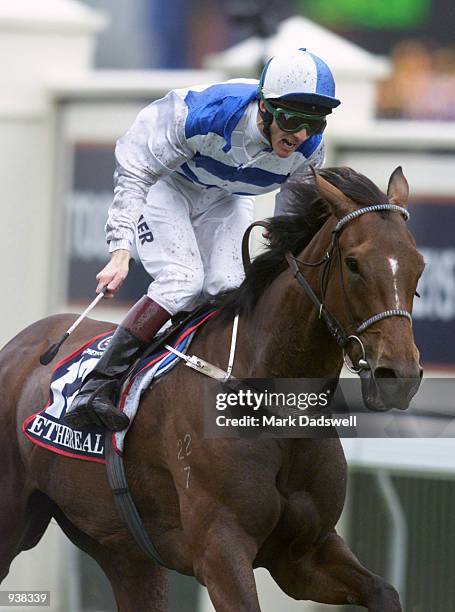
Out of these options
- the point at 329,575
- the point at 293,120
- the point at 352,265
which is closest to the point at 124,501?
the point at 329,575

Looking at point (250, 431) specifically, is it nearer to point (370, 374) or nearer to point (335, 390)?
point (335, 390)

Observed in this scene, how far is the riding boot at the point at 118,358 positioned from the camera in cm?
508

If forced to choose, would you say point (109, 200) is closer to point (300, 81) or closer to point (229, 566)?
point (300, 81)

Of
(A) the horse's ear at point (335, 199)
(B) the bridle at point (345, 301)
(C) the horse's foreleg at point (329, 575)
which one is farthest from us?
(C) the horse's foreleg at point (329, 575)

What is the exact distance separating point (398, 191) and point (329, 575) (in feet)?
4.33

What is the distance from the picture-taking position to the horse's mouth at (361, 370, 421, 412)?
4.04m

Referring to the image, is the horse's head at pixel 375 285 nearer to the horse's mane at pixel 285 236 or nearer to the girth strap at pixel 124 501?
the horse's mane at pixel 285 236

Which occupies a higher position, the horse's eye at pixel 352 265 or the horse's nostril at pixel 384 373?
the horse's eye at pixel 352 265

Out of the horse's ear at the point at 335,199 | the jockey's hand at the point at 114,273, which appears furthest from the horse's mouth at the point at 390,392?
the jockey's hand at the point at 114,273

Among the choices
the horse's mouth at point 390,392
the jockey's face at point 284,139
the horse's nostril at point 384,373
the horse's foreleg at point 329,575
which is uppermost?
the jockey's face at point 284,139

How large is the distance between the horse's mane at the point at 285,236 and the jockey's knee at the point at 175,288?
0.20 meters

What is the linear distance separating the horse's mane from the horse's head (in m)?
0.25

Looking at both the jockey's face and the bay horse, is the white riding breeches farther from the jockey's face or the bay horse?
the jockey's face

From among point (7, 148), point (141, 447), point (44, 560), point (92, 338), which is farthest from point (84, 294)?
point (141, 447)
